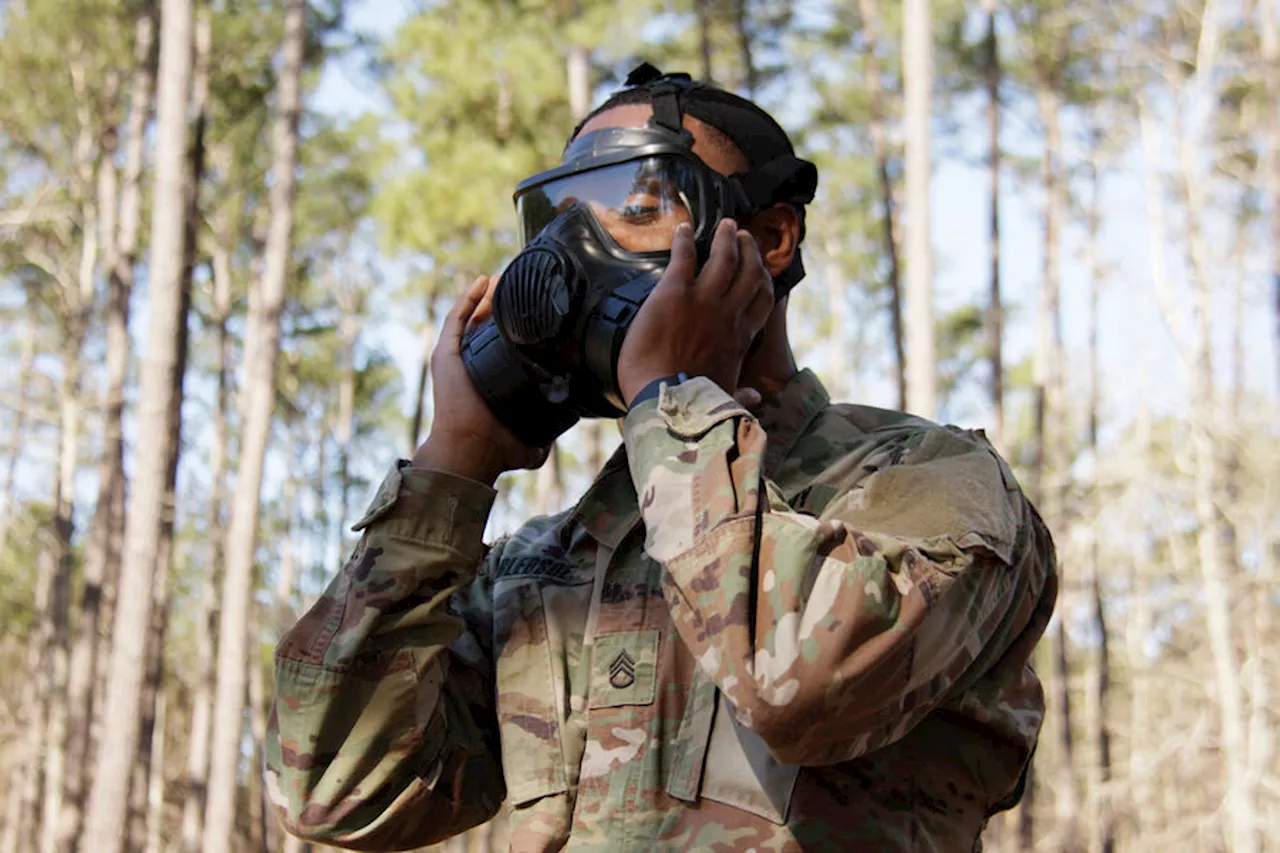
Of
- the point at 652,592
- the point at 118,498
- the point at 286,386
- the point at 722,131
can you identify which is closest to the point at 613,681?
the point at 652,592

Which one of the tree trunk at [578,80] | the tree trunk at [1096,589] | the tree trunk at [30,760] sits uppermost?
the tree trunk at [578,80]

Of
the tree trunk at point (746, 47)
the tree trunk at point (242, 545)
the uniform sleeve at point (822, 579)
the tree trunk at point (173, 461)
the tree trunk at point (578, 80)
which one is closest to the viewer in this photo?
the uniform sleeve at point (822, 579)

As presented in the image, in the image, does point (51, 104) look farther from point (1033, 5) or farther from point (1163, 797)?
point (1163, 797)

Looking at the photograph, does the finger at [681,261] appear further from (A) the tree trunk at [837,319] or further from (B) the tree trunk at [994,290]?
(A) the tree trunk at [837,319]

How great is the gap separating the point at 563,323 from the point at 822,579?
0.53 metres

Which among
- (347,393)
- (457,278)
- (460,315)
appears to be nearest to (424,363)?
(457,278)

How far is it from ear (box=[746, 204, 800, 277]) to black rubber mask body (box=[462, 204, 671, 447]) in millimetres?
279

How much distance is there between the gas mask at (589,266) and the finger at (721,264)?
87mm

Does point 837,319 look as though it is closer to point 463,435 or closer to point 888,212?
point 888,212

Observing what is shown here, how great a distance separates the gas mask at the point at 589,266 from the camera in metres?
1.80

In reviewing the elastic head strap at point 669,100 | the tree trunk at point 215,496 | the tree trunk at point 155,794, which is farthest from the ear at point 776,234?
the tree trunk at point 215,496

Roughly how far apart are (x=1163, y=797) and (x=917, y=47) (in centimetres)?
2534

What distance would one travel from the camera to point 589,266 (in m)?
1.85

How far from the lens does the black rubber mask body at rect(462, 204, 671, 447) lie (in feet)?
5.88
